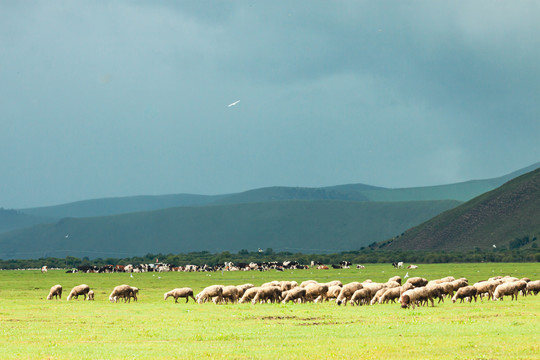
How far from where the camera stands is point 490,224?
167m

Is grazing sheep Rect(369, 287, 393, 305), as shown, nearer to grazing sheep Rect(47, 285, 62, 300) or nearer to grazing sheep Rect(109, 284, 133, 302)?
grazing sheep Rect(109, 284, 133, 302)

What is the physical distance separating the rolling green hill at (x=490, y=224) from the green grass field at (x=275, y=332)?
391 ft

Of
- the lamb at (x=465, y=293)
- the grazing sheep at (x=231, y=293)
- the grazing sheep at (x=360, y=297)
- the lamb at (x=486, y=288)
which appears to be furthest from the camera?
the grazing sheep at (x=231, y=293)

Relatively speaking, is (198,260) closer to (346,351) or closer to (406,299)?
(406,299)

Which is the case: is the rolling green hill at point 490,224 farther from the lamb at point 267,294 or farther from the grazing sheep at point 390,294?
the lamb at point 267,294

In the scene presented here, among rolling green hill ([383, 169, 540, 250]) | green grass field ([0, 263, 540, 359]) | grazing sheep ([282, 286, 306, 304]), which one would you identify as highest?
rolling green hill ([383, 169, 540, 250])

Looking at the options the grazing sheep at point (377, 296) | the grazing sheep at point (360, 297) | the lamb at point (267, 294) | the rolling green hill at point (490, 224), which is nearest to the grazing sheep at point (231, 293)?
the lamb at point (267, 294)

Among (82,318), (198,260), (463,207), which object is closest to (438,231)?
(463,207)

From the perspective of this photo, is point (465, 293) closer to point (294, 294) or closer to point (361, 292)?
point (361, 292)

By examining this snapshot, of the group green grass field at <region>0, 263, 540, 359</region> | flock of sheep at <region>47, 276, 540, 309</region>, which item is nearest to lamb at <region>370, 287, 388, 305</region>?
flock of sheep at <region>47, 276, 540, 309</region>

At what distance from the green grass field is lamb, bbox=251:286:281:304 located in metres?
2.05

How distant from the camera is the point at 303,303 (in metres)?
42.7

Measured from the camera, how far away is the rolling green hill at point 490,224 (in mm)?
156625

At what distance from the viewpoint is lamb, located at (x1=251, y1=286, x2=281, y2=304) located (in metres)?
42.2
